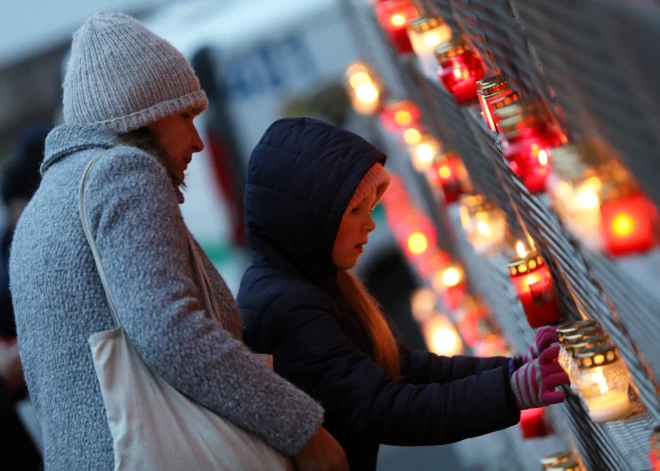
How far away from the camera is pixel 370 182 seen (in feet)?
7.80

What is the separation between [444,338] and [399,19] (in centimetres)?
220

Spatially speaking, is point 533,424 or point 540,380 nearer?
point 540,380

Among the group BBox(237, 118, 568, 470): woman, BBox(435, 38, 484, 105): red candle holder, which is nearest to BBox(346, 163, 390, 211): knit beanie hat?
BBox(237, 118, 568, 470): woman

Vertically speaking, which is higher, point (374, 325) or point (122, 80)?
point (122, 80)

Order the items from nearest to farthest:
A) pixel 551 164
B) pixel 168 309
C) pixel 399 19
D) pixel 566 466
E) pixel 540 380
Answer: pixel 551 164 → pixel 168 309 → pixel 540 380 → pixel 566 466 → pixel 399 19

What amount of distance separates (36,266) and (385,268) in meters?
6.46

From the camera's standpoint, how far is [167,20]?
838 cm

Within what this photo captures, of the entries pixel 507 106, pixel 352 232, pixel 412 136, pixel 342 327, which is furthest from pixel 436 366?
pixel 412 136

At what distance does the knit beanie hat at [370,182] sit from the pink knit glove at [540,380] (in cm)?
54

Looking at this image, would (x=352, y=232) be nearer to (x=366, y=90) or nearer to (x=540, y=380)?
(x=540, y=380)

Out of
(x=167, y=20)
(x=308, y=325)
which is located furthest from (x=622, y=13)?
(x=167, y=20)

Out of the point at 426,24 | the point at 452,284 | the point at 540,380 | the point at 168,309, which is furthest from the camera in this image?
the point at 452,284

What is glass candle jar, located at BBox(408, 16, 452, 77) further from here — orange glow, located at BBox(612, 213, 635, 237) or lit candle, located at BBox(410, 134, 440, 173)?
orange glow, located at BBox(612, 213, 635, 237)

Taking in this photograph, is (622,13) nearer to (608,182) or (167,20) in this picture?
(608,182)
